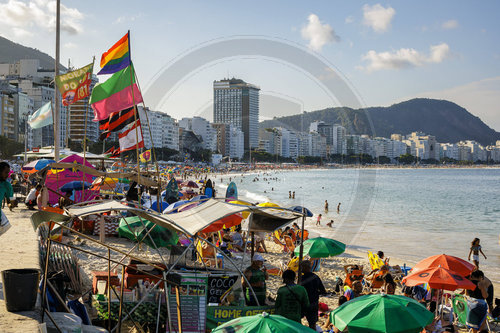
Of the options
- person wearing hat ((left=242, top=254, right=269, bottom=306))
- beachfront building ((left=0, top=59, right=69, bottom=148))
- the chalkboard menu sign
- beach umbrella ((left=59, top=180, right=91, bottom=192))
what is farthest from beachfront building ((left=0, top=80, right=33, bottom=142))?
the chalkboard menu sign

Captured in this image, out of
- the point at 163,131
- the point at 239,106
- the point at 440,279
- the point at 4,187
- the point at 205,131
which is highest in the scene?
the point at 239,106

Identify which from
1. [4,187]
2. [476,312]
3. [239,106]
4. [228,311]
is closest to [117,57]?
[4,187]

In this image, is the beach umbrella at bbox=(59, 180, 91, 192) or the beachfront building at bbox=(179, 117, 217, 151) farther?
the beachfront building at bbox=(179, 117, 217, 151)

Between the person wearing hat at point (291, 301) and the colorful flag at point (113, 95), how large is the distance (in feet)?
24.2

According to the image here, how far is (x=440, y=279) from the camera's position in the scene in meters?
6.79

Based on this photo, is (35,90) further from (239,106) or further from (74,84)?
(74,84)

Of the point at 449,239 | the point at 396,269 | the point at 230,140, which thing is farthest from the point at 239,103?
the point at 396,269

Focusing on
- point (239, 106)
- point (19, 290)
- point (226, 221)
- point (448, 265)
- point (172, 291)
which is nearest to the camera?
point (19, 290)

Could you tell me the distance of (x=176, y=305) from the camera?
5.43 m

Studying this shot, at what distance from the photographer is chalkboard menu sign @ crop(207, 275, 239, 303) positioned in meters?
5.71

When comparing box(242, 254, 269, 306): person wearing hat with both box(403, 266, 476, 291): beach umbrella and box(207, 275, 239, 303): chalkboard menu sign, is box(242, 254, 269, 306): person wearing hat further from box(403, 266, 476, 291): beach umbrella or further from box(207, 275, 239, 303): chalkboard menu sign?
box(403, 266, 476, 291): beach umbrella

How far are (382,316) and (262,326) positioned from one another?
1621 mm

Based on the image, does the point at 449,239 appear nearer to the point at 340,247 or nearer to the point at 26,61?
the point at 340,247

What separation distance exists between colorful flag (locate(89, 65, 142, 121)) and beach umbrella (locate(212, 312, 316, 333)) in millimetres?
8264
